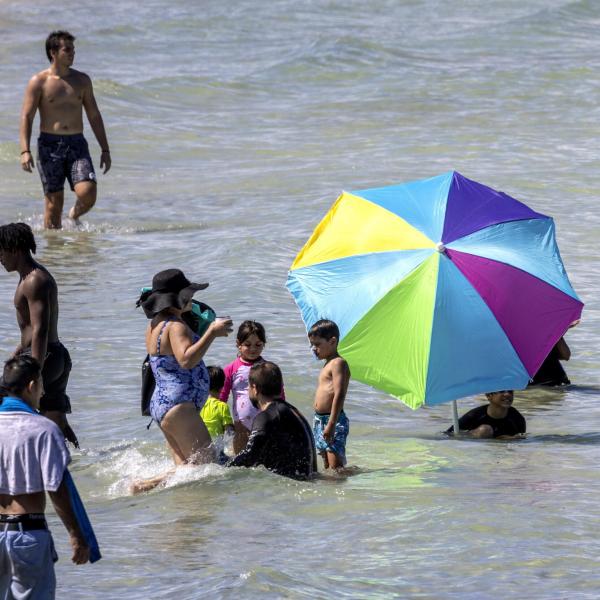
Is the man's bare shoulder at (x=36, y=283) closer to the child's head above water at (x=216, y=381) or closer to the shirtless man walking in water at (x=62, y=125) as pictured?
the child's head above water at (x=216, y=381)

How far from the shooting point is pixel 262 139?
64.6ft

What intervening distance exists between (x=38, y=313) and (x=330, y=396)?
5.20 ft

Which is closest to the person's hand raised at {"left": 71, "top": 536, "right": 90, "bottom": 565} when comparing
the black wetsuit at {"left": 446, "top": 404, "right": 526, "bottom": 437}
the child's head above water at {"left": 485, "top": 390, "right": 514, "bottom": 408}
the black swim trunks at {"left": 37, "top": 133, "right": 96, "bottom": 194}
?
the child's head above water at {"left": 485, "top": 390, "right": 514, "bottom": 408}

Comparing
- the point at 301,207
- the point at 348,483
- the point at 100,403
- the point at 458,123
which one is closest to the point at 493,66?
the point at 458,123

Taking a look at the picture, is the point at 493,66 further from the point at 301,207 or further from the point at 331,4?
the point at 301,207

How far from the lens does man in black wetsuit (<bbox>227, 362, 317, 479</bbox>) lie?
7.23 meters

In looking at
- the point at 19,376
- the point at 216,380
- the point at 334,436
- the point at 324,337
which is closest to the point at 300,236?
the point at 216,380

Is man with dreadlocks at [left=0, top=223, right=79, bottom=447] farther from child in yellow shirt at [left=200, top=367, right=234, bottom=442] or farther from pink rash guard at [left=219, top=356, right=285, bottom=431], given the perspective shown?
pink rash guard at [left=219, top=356, right=285, bottom=431]

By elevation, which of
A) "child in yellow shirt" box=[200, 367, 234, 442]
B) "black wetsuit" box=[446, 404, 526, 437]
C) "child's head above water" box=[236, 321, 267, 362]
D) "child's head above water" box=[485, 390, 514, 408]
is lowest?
"black wetsuit" box=[446, 404, 526, 437]

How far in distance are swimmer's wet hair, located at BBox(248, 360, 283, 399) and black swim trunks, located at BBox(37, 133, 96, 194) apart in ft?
19.6

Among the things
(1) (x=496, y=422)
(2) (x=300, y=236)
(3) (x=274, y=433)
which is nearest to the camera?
(3) (x=274, y=433)

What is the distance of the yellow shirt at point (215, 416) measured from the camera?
7.85m

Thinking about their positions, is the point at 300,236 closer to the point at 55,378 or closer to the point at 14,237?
the point at 55,378

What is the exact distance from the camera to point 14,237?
7.25m
